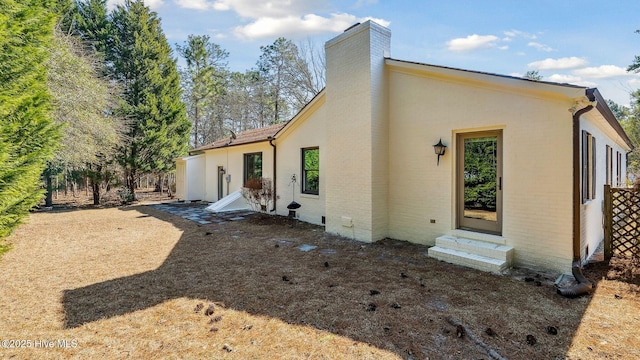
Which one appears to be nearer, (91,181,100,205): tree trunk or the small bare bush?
the small bare bush

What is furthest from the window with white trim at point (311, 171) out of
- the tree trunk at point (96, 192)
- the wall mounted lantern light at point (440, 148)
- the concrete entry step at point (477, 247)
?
the tree trunk at point (96, 192)

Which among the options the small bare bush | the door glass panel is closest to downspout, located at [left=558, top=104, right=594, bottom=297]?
the door glass panel

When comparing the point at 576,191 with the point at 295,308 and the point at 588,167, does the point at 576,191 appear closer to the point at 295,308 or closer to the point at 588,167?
the point at 588,167

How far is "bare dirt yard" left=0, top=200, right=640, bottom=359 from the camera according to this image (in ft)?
9.38

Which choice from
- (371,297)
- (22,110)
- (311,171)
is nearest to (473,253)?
(371,297)

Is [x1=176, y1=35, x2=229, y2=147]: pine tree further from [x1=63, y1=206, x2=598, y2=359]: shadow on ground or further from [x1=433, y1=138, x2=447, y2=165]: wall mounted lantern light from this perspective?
[x1=433, y1=138, x2=447, y2=165]: wall mounted lantern light

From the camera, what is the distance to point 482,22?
27.4 ft

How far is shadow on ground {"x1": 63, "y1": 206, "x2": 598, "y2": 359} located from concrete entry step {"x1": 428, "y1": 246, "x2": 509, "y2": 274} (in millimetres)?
218

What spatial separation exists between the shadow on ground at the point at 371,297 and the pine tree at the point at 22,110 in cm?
290

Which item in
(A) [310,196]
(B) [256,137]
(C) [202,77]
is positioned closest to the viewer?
(A) [310,196]

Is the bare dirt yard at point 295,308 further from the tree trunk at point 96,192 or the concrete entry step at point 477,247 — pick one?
the tree trunk at point 96,192

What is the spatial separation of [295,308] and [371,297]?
3.51 ft

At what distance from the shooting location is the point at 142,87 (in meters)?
17.6

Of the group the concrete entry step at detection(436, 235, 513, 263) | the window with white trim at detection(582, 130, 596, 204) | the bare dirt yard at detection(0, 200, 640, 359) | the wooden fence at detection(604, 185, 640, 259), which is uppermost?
the window with white trim at detection(582, 130, 596, 204)
